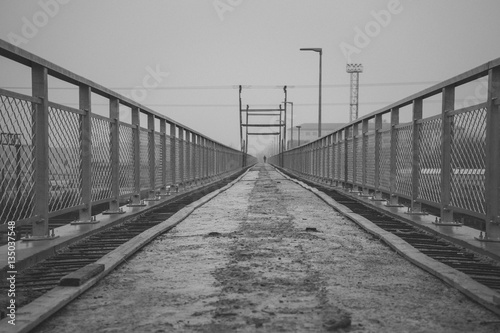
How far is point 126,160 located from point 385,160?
16.1 ft

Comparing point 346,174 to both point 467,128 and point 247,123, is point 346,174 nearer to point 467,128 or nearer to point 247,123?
point 467,128

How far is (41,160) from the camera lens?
5703 millimetres

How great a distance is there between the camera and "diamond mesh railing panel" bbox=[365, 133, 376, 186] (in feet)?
39.2

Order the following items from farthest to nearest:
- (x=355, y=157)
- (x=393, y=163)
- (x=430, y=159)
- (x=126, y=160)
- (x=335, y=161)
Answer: (x=335, y=161) → (x=355, y=157) → (x=393, y=163) → (x=126, y=160) → (x=430, y=159)

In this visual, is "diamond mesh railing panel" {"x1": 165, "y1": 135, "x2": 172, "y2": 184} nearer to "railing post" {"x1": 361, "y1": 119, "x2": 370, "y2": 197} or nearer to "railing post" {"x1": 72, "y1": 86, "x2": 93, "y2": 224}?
"railing post" {"x1": 361, "y1": 119, "x2": 370, "y2": 197}

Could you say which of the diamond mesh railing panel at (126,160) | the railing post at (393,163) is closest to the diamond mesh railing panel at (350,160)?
the railing post at (393,163)

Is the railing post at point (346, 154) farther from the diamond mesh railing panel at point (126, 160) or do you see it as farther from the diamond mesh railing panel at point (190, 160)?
the diamond mesh railing panel at point (126, 160)

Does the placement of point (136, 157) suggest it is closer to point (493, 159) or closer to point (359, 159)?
point (359, 159)

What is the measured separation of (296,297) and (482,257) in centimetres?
253

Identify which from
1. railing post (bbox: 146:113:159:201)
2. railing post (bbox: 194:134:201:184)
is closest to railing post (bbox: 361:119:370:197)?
railing post (bbox: 146:113:159:201)

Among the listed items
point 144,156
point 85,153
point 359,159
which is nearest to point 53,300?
point 85,153

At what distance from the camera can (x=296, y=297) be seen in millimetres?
3516

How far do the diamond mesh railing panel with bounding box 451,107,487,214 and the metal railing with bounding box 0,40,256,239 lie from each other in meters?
4.57

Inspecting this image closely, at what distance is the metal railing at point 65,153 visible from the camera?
16.8 feet
